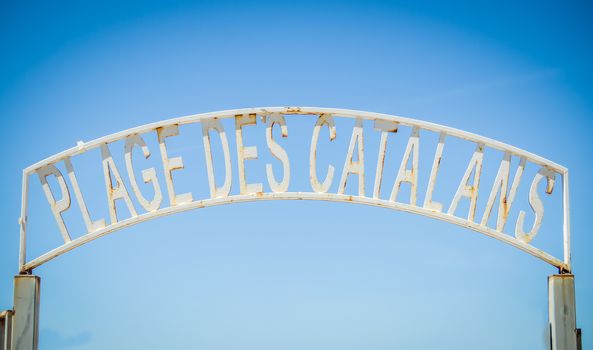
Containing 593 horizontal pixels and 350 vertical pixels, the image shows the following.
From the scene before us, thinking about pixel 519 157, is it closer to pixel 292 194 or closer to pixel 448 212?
pixel 448 212

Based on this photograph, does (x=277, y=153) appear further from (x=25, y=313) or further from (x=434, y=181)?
(x=25, y=313)

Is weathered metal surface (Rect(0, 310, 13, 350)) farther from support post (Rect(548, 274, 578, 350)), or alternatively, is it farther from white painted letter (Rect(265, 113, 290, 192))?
support post (Rect(548, 274, 578, 350))

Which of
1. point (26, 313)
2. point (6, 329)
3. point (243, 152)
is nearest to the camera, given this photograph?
point (6, 329)

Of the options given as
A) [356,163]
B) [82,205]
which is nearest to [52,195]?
[82,205]

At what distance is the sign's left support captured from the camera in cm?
974

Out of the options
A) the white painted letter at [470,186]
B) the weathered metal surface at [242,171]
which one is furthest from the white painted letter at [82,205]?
the white painted letter at [470,186]

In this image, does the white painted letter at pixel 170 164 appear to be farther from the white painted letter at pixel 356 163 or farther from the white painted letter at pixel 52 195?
the white painted letter at pixel 356 163

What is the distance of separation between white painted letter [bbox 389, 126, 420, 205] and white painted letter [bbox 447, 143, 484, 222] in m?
0.46

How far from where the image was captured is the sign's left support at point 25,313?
9.74 metres

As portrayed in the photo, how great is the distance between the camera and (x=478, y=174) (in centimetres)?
1011

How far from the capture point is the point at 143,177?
9977mm

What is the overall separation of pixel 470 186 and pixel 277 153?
85.1 inches

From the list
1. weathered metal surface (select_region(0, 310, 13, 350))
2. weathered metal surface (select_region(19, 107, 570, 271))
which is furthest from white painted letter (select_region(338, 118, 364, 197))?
weathered metal surface (select_region(0, 310, 13, 350))

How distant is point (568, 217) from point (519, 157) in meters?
0.87
